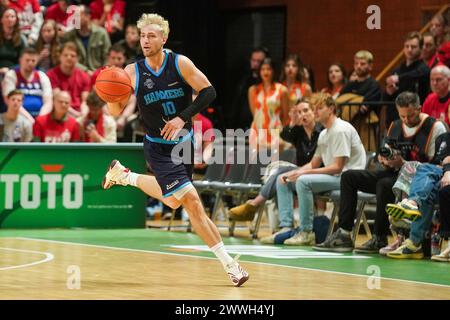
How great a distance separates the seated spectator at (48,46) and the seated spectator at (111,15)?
1.65 meters

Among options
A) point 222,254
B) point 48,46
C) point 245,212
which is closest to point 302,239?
point 245,212

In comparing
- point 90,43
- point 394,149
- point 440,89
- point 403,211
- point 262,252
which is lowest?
point 262,252

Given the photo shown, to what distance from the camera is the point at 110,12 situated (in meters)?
16.6

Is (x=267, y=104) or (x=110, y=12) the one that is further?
(x=110, y=12)

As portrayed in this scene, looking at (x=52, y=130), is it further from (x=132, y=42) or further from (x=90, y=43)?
(x=132, y=42)

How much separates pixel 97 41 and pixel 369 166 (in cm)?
562

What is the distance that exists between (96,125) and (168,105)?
5.91m

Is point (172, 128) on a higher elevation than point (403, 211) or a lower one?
higher

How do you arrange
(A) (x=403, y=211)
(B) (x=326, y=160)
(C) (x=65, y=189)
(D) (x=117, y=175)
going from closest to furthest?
(D) (x=117, y=175) → (A) (x=403, y=211) → (B) (x=326, y=160) → (C) (x=65, y=189)

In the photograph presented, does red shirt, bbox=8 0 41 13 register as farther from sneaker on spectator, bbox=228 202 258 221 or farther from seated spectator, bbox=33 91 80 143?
sneaker on spectator, bbox=228 202 258 221

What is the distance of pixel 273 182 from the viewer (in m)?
11.8

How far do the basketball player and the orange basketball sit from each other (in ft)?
0.18

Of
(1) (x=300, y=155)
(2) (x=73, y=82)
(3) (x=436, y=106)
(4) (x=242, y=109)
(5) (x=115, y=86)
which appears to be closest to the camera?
(5) (x=115, y=86)

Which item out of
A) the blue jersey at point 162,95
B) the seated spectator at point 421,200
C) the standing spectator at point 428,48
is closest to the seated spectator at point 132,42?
the standing spectator at point 428,48
